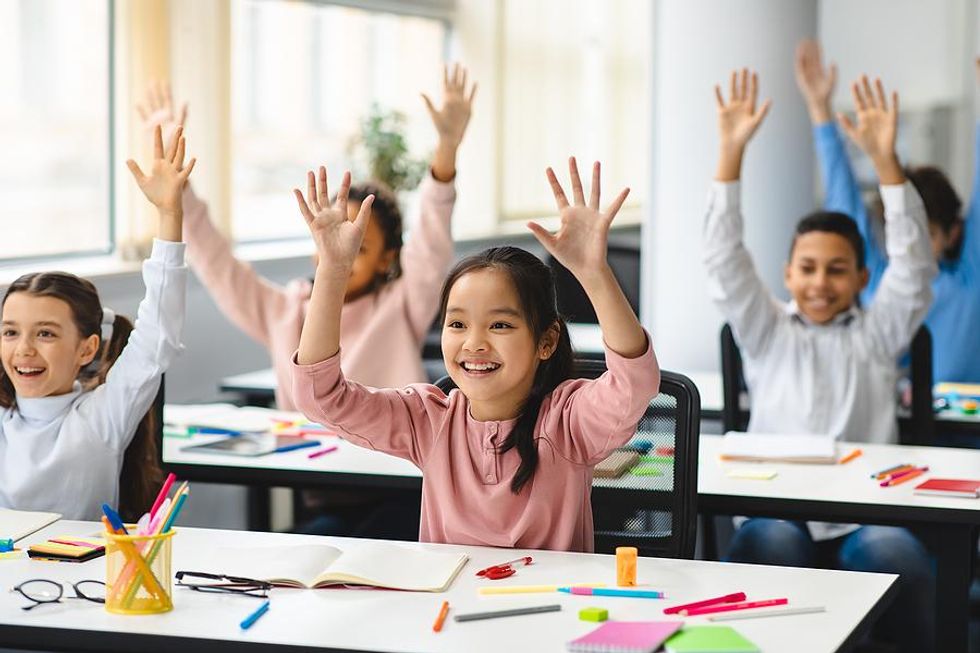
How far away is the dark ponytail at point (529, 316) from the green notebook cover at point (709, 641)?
62 cm

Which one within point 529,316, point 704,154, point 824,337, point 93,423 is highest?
point 704,154

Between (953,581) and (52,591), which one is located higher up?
(52,591)

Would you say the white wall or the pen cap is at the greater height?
the white wall

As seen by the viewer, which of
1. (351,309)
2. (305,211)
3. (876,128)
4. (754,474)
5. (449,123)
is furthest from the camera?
(351,309)

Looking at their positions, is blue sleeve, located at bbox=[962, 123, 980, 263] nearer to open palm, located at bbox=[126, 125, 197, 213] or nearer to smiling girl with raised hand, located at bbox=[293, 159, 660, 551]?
smiling girl with raised hand, located at bbox=[293, 159, 660, 551]

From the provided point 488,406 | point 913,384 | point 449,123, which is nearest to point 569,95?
point 449,123

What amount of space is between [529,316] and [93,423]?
973 millimetres

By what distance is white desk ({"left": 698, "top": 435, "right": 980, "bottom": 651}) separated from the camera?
2.72 m

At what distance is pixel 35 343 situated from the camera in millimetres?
2828

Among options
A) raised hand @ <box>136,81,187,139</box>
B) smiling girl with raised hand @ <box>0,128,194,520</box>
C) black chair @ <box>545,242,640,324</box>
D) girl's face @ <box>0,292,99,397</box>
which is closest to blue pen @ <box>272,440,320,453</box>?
smiling girl with raised hand @ <box>0,128,194,520</box>

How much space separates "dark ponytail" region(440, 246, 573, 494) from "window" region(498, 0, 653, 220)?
4775mm

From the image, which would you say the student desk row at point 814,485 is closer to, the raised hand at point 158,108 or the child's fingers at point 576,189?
the child's fingers at point 576,189

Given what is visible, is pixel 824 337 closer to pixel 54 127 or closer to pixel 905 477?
pixel 905 477

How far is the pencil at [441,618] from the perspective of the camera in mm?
1921
